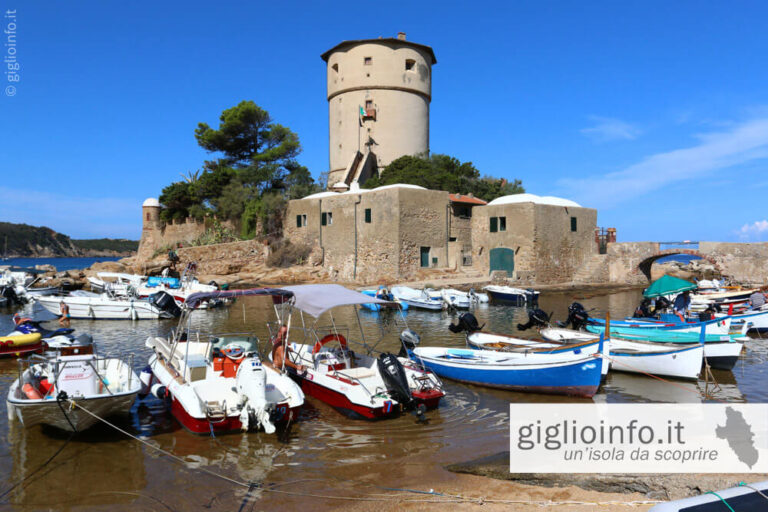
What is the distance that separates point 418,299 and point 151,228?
90.6ft

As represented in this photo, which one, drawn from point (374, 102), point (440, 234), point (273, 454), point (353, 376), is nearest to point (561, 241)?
point (440, 234)

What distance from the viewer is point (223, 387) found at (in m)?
8.44

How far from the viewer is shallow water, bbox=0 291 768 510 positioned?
6043 mm

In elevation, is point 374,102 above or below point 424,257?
above

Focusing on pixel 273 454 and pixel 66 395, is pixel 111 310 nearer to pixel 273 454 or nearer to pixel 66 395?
pixel 66 395

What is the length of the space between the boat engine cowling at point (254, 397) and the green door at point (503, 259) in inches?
972

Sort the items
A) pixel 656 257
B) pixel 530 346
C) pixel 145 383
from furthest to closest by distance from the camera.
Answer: pixel 656 257, pixel 530 346, pixel 145 383

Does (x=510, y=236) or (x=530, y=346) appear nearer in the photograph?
(x=530, y=346)

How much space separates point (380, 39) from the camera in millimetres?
38250

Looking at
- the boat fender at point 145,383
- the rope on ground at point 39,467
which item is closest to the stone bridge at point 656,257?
the boat fender at point 145,383

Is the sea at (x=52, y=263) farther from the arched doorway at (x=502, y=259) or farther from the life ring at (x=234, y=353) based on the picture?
the life ring at (x=234, y=353)

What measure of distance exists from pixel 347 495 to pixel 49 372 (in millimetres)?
5260

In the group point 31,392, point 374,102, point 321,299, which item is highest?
point 374,102

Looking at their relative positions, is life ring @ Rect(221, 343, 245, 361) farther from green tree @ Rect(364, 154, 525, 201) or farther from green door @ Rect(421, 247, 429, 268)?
green tree @ Rect(364, 154, 525, 201)
